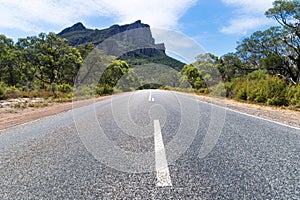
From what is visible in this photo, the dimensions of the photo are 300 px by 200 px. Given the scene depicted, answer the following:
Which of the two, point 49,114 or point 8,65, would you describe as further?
point 8,65

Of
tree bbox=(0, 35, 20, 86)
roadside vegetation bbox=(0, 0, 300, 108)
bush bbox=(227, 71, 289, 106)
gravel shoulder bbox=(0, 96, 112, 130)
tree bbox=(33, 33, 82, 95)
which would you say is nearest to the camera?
gravel shoulder bbox=(0, 96, 112, 130)

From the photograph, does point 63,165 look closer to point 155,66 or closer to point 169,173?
point 169,173

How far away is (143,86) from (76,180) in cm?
5608

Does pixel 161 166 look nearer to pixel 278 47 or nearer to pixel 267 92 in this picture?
pixel 267 92

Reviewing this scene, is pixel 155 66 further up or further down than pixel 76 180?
further up

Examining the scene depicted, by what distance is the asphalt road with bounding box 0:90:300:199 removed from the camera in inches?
72.6

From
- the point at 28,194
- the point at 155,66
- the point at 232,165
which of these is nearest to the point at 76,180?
the point at 28,194

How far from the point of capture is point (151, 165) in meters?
2.41

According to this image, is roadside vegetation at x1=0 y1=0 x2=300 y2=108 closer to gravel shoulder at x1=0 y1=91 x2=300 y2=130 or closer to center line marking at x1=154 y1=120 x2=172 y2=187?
gravel shoulder at x1=0 y1=91 x2=300 y2=130

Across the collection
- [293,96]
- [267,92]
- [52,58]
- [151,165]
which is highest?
[52,58]

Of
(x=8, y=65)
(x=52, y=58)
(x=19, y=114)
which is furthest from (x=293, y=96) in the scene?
(x=8, y=65)

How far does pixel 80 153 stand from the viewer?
2.89m

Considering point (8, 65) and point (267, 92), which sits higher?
point (8, 65)

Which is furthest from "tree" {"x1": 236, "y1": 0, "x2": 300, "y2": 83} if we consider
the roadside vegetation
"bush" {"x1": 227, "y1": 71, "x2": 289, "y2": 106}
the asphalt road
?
the asphalt road
